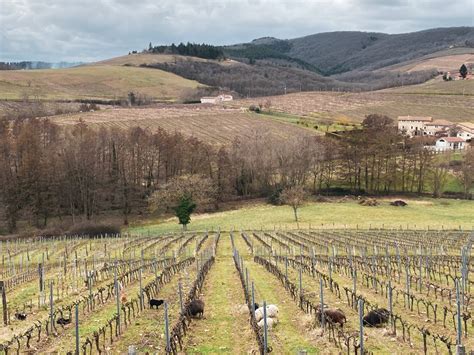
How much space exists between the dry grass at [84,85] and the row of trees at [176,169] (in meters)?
71.5

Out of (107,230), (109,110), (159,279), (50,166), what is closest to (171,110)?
(109,110)

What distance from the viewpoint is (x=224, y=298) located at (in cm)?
2162

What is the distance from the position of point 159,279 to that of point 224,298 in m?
4.79

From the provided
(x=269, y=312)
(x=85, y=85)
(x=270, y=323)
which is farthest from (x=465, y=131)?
(x=85, y=85)

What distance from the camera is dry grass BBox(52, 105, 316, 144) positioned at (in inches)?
3981

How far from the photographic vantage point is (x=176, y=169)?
78.3m

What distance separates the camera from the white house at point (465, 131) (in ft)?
359

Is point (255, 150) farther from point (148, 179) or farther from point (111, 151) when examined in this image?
point (111, 151)

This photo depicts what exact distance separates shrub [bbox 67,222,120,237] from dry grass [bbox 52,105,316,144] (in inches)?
1581

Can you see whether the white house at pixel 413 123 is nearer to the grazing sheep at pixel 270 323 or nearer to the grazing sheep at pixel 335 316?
the grazing sheep at pixel 335 316

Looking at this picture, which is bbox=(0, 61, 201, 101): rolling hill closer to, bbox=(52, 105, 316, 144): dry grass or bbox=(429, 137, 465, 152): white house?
bbox=(52, 105, 316, 144): dry grass

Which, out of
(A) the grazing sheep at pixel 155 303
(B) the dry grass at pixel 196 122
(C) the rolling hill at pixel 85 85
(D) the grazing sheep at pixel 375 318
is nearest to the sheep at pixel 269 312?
(D) the grazing sheep at pixel 375 318

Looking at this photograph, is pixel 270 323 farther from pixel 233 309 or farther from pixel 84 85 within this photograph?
pixel 84 85

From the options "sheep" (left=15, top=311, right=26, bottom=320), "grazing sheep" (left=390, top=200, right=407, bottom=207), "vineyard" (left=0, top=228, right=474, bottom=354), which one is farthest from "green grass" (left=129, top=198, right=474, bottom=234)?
"sheep" (left=15, top=311, right=26, bottom=320)
